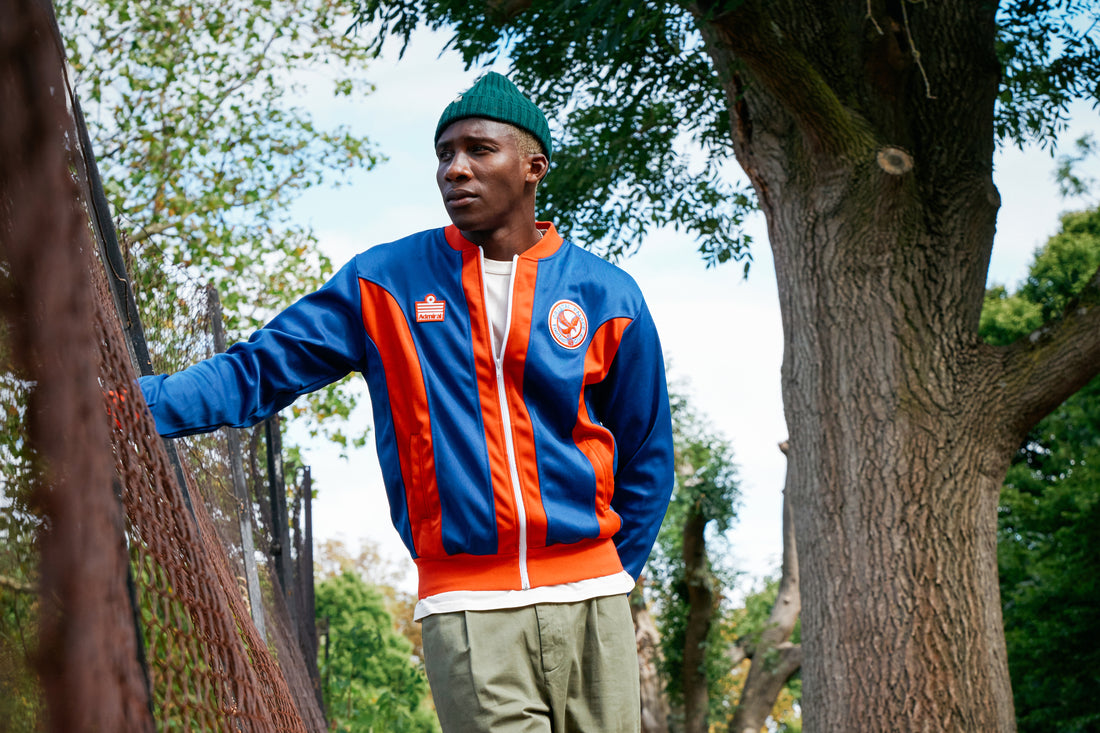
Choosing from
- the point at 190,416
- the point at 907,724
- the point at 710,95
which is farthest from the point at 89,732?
the point at 710,95

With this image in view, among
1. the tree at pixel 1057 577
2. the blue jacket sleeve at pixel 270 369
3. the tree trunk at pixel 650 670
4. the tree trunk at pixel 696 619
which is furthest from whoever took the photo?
the tree trunk at pixel 650 670

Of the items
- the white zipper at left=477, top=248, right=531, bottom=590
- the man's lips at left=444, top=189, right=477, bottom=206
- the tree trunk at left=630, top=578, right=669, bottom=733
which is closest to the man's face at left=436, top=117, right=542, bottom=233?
the man's lips at left=444, top=189, right=477, bottom=206

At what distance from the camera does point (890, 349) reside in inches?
254

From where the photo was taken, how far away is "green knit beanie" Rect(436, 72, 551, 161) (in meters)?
2.41

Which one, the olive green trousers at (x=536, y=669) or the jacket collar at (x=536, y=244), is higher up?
the jacket collar at (x=536, y=244)

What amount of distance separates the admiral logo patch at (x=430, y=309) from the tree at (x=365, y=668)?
509cm

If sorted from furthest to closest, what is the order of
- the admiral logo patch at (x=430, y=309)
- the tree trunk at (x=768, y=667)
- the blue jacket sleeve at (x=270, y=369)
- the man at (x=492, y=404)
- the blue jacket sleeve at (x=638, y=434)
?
the tree trunk at (x=768, y=667) → the blue jacket sleeve at (x=638, y=434) → the admiral logo patch at (x=430, y=309) → the man at (x=492, y=404) → the blue jacket sleeve at (x=270, y=369)

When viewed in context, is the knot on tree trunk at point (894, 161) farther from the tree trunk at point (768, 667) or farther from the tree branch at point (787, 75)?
the tree trunk at point (768, 667)

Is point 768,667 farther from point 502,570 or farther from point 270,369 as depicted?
point 270,369

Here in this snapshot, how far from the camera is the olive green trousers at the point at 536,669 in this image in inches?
80.7

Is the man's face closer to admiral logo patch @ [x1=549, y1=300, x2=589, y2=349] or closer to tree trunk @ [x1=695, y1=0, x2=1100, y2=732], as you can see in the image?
admiral logo patch @ [x1=549, y1=300, x2=589, y2=349]

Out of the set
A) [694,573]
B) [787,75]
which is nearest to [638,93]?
[787,75]

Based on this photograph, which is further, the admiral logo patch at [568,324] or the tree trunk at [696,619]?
the tree trunk at [696,619]

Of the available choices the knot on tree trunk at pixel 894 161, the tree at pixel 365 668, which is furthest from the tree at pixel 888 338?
the tree at pixel 365 668
